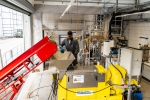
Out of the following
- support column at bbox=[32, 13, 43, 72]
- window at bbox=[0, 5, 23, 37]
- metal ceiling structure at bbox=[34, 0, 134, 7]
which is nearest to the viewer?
metal ceiling structure at bbox=[34, 0, 134, 7]

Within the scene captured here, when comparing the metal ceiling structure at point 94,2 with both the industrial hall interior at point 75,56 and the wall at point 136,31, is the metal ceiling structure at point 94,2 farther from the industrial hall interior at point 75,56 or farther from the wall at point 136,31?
the wall at point 136,31

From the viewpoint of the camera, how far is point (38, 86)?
13.6 feet

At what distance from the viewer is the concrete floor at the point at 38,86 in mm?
3547

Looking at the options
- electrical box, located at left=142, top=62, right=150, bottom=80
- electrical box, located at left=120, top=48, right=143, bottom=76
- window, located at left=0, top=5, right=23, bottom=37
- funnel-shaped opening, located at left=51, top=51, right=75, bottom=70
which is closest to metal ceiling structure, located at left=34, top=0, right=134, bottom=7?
window, located at left=0, top=5, right=23, bottom=37

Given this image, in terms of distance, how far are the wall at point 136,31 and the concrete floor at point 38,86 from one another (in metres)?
1.81

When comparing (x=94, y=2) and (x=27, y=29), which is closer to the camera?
(x=94, y=2)

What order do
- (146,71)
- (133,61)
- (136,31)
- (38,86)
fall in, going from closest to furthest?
(133,61) < (38,86) < (146,71) < (136,31)

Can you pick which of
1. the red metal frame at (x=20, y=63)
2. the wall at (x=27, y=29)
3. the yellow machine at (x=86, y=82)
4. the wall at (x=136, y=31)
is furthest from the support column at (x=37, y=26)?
the wall at (x=136, y=31)

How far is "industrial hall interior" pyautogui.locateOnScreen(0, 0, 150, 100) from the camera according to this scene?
2246 mm

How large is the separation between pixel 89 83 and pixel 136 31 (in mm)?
4459

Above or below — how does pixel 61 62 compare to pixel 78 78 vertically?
above

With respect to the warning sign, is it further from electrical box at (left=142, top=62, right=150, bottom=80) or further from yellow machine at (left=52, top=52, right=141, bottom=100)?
electrical box at (left=142, top=62, right=150, bottom=80)

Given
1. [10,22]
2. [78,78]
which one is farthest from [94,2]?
[10,22]

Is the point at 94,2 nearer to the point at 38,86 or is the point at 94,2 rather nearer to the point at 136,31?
the point at 136,31
